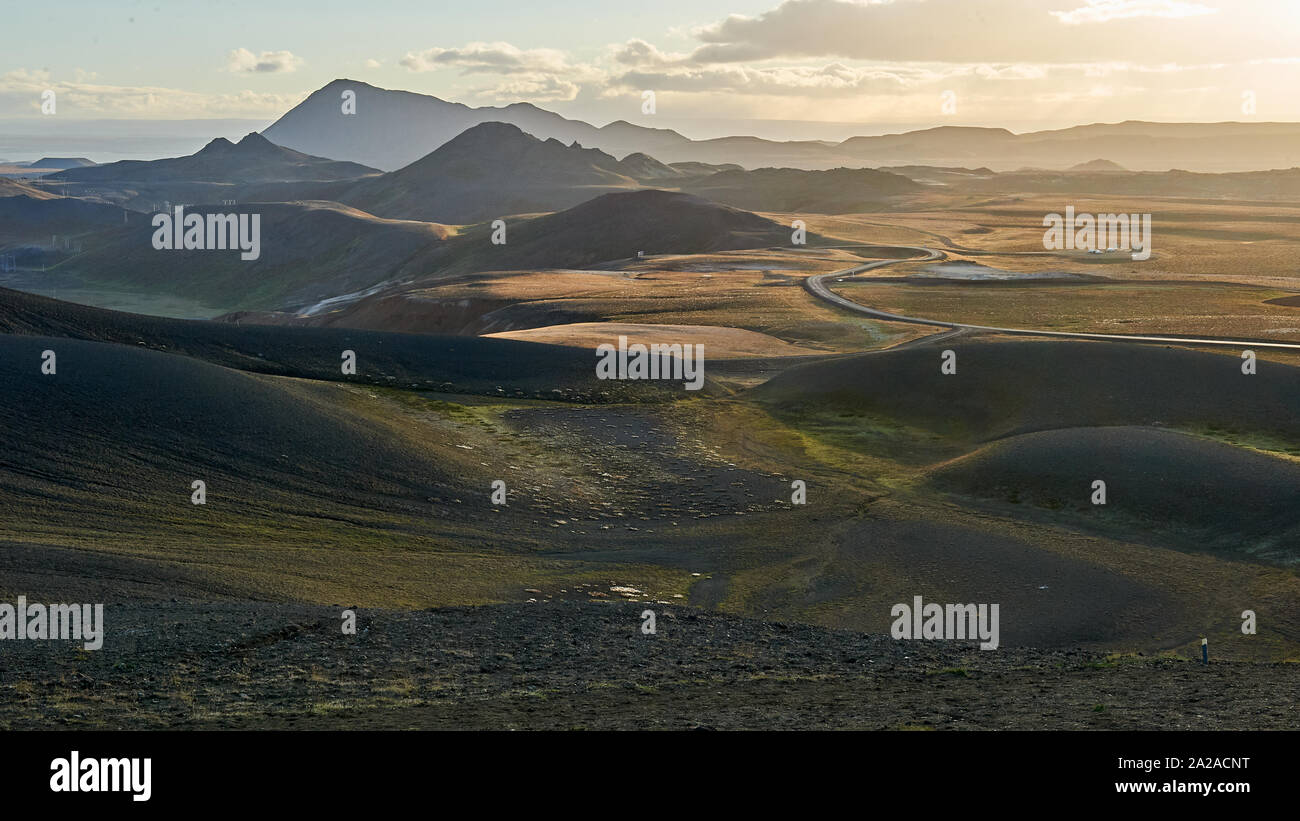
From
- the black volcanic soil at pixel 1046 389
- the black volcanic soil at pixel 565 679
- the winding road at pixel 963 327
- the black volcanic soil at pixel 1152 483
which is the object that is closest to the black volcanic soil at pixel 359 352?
the black volcanic soil at pixel 1046 389

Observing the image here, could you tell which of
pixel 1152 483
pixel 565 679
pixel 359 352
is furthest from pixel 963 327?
pixel 565 679

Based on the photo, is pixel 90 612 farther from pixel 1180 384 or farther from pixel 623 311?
pixel 623 311

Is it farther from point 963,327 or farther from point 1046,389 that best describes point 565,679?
point 963,327

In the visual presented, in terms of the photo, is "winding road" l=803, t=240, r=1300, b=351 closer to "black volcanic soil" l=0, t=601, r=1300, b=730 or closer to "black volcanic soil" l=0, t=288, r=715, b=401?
"black volcanic soil" l=0, t=288, r=715, b=401

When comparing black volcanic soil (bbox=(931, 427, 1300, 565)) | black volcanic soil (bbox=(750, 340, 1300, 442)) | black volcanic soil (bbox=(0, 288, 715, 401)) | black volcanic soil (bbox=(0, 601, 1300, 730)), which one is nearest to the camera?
black volcanic soil (bbox=(0, 601, 1300, 730))

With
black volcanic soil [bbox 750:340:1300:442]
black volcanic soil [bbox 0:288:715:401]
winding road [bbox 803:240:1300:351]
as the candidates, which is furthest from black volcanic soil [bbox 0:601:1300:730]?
winding road [bbox 803:240:1300:351]

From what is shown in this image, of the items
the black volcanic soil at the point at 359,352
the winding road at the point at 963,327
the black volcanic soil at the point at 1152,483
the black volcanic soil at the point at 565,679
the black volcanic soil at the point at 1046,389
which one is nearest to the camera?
the black volcanic soil at the point at 565,679

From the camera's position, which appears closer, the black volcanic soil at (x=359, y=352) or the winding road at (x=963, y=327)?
the black volcanic soil at (x=359, y=352)

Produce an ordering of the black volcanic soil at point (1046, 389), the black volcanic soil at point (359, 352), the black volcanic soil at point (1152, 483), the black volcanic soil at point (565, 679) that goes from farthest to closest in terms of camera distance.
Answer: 1. the black volcanic soil at point (359, 352)
2. the black volcanic soil at point (1046, 389)
3. the black volcanic soil at point (1152, 483)
4. the black volcanic soil at point (565, 679)

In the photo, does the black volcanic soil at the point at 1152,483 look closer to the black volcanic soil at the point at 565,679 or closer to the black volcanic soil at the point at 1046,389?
the black volcanic soil at the point at 1046,389
